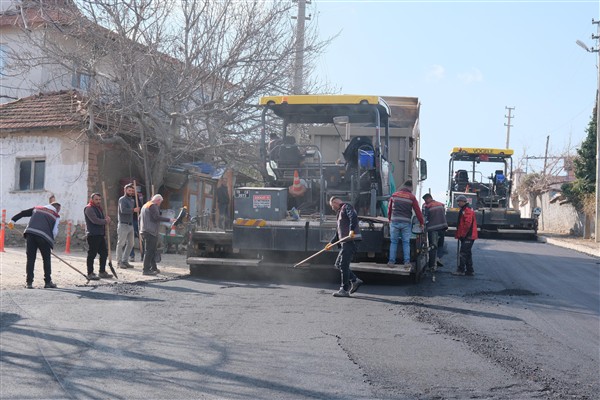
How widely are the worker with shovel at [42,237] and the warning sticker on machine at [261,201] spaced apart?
327 centimetres

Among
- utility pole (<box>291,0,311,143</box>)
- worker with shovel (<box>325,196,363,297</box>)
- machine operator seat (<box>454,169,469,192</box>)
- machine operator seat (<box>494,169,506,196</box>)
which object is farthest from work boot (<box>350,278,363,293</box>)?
machine operator seat (<box>494,169,506,196</box>)

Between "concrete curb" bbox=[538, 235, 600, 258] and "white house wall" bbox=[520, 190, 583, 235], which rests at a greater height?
"white house wall" bbox=[520, 190, 583, 235]

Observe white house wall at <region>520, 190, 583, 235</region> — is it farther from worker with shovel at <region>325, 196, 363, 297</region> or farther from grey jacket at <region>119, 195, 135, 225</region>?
worker with shovel at <region>325, 196, 363, 297</region>

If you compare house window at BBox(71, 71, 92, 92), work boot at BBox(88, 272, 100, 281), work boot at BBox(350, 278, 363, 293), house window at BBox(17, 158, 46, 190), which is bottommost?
work boot at BBox(88, 272, 100, 281)

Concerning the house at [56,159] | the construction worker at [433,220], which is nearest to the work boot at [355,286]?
the construction worker at [433,220]

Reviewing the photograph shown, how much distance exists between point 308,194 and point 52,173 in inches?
411

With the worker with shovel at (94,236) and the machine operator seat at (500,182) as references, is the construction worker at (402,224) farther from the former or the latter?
the machine operator seat at (500,182)

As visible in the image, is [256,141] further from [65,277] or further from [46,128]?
[65,277]

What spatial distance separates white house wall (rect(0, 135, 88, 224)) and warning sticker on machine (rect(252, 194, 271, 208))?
8940 mm

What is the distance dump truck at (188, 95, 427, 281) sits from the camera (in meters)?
11.8

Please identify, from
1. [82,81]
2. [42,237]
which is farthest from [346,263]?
[82,81]

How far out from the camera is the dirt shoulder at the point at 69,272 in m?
12.0

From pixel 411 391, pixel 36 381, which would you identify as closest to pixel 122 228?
pixel 36 381

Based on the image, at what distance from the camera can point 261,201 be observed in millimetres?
12062
